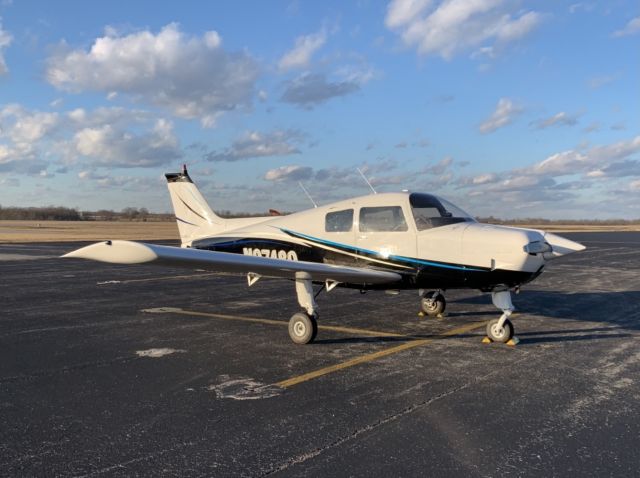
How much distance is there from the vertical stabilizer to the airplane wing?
4.22 m

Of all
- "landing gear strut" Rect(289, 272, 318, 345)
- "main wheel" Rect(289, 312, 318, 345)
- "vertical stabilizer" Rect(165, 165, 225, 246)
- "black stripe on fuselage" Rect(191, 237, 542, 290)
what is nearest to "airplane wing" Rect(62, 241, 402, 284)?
"landing gear strut" Rect(289, 272, 318, 345)

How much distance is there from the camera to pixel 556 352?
750 cm

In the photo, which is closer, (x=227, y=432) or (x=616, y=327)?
(x=227, y=432)

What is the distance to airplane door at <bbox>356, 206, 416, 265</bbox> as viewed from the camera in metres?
8.35

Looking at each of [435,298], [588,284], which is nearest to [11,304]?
[435,298]

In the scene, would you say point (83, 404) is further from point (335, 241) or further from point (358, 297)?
point (358, 297)

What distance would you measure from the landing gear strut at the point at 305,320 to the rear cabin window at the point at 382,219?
1.42 meters

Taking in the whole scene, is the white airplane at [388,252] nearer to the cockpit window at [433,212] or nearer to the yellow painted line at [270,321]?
the cockpit window at [433,212]

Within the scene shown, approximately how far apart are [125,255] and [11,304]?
7.62m

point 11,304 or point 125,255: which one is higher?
point 125,255

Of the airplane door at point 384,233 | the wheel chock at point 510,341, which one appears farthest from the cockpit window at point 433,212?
the wheel chock at point 510,341

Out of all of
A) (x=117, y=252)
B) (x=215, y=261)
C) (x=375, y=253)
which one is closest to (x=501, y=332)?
(x=375, y=253)

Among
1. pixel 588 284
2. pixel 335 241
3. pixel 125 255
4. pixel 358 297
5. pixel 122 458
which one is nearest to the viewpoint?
pixel 122 458

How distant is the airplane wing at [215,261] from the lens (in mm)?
5934
